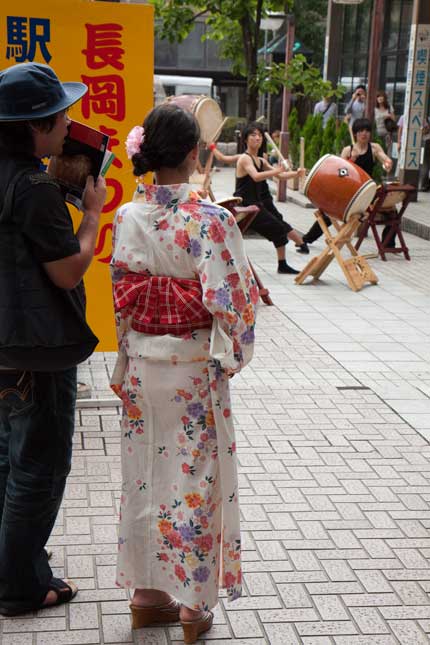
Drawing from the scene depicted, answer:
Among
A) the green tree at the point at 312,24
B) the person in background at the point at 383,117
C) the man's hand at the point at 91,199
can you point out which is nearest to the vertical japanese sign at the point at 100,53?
the man's hand at the point at 91,199

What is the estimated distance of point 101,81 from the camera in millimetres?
5102

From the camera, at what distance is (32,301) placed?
9.67 ft

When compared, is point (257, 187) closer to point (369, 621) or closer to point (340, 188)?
point (340, 188)

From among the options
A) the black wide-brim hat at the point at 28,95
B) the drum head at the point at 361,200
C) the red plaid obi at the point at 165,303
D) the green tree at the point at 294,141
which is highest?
the black wide-brim hat at the point at 28,95

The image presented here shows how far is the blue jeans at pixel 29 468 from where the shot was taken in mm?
3107

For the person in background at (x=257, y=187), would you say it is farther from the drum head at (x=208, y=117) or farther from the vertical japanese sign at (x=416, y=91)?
the vertical japanese sign at (x=416, y=91)

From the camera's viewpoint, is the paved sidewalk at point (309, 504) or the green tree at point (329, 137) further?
the green tree at point (329, 137)

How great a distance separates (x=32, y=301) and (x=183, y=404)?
1.90 feet

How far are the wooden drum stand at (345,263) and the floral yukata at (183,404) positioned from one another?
21.7 feet

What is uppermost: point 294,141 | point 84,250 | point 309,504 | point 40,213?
point 40,213

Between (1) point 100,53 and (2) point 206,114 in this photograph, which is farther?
(2) point 206,114

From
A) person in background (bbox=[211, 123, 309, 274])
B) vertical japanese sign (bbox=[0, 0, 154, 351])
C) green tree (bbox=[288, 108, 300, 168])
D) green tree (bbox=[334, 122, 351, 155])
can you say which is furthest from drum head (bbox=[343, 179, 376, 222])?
green tree (bbox=[288, 108, 300, 168])

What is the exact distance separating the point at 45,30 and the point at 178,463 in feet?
9.27

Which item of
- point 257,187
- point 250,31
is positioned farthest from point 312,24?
point 257,187
